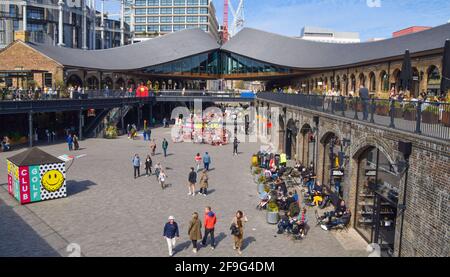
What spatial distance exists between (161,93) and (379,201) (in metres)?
41.4

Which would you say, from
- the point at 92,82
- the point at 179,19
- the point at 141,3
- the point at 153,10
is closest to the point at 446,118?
the point at 92,82

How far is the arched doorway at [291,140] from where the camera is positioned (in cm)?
2613

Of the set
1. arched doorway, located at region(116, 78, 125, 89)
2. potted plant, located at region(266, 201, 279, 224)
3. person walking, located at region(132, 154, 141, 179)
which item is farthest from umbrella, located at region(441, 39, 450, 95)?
arched doorway, located at region(116, 78, 125, 89)

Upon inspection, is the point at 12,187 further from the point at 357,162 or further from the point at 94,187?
the point at 357,162

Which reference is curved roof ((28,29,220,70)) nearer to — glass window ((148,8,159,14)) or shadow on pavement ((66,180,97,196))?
shadow on pavement ((66,180,97,196))

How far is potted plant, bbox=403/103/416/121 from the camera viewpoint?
1040 cm

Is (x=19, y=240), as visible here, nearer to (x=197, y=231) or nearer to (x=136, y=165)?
(x=197, y=231)

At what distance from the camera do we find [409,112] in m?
10.6

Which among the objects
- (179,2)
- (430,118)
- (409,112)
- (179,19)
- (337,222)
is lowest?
(337,222)

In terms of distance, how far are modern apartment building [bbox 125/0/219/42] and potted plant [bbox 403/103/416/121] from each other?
107157 millimetres

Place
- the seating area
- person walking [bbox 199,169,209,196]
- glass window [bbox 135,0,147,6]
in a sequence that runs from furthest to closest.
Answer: glass window [bbox 135,0,147,6]
person walking [bbox 199,169,209,196]
the seating area

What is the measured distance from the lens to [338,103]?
53.8 feet

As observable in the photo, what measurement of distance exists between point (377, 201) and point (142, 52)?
55.0 metres

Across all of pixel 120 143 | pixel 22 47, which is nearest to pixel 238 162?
pixel 120 143
